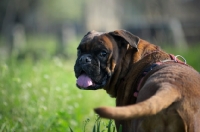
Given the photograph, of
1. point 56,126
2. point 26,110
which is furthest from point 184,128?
point 26,110

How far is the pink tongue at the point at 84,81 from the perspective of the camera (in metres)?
4.98

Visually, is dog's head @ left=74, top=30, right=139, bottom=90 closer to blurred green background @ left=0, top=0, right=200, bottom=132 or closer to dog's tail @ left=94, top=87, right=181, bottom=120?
blurred green background @ left=0, top=0, right=200, bottom=132

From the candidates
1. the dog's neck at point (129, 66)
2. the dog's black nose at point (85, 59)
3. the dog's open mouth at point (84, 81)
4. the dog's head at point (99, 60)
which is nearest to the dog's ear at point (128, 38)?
the dog's head at point (99, 60)

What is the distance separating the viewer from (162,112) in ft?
12.6

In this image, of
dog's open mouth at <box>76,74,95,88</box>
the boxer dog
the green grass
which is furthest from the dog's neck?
the green grass

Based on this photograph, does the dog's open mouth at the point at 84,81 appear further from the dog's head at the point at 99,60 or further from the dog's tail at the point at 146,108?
the dog's tail at the point at 146,108

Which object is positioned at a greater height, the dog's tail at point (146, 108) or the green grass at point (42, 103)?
the dog's tail at point (146, 108)

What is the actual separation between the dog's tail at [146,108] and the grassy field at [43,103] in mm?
A: 1371

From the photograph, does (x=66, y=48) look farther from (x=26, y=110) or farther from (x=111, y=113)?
(x=111, y=113)

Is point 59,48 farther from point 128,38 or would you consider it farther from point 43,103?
point 128,38

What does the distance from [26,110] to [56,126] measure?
2.75 feet

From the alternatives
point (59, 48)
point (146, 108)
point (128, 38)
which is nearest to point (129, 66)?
point (128, 38)

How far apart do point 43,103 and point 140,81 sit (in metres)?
2.73

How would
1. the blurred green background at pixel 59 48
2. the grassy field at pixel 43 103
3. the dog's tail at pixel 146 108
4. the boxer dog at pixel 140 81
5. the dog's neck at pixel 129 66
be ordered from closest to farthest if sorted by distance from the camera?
the dog's tail at pixel 146 108
the boxer dog at pixel 140 81
the dog's neck at pixel 129 66
the grassy field at pixel 43 103
the blurred green background at pixel 59 48
